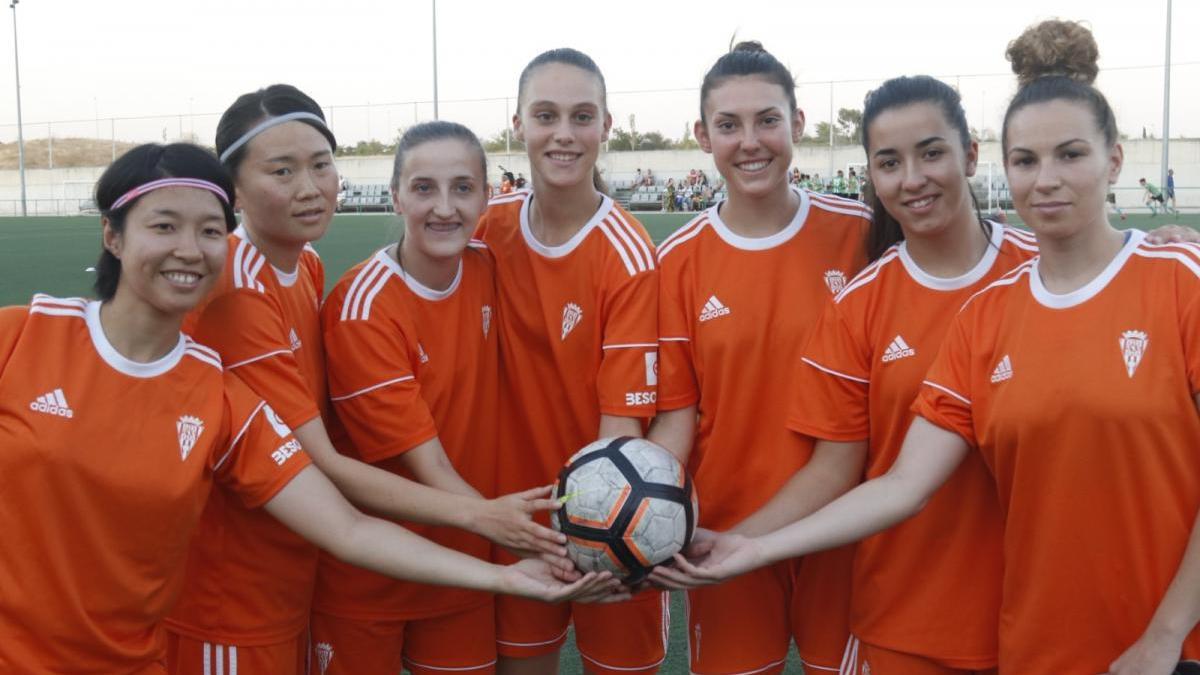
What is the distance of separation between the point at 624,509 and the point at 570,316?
885 millimetres

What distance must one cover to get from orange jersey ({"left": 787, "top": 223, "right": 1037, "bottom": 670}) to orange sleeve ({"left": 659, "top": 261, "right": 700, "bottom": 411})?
398 mm

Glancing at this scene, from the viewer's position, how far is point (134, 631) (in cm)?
284

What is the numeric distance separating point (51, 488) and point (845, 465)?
2.15 metres

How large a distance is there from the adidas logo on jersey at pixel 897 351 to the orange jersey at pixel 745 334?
322 mm

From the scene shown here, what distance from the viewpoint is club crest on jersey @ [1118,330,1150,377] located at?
2.54 m

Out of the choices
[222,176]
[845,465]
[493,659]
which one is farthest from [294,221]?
[845,465]

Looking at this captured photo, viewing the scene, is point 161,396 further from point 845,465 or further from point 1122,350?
point 1122,350

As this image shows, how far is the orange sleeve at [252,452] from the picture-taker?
2.95 meters

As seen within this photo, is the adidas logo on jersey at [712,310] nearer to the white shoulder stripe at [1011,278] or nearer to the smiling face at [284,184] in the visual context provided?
the white shoulder stripe at [1011,278]

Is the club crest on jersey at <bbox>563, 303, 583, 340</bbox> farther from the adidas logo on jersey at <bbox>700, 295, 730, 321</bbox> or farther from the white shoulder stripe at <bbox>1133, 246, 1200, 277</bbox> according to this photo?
the white shoulder stripe at <bbox>1133, 246, 1200, 277</bbox>

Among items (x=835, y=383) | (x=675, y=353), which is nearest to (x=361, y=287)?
(x=675, y=353)

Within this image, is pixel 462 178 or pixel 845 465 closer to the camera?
pixel 845 465

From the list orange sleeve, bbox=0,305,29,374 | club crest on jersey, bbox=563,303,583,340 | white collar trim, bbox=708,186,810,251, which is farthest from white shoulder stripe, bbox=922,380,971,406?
orange sleeve, bbox=0,305,29,374

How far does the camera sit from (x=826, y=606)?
3334 mm
